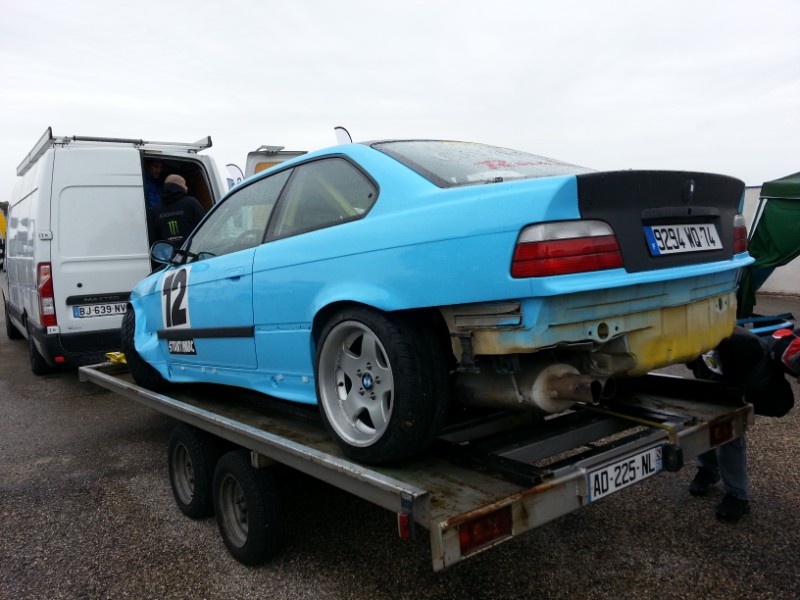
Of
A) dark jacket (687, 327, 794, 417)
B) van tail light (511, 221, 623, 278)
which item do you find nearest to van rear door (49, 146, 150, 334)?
van tail light (511, 221, 623, 278)

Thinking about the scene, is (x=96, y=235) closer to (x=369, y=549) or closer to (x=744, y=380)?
(x=369, y=549)

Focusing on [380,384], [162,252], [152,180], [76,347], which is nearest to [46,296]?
[76,347]

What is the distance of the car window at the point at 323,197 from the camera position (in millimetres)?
2896

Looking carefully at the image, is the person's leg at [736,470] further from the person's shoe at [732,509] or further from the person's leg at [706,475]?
the person's leg at [706,475]

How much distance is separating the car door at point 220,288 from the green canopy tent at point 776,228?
7.24 metres

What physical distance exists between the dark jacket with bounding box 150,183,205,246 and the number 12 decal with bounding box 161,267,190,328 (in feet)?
7.67

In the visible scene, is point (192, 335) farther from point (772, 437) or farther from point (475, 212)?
point (772, 437)

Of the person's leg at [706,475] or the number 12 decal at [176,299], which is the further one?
the number 12 decal at [176,299]

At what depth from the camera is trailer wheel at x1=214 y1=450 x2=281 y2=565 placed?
302 cm

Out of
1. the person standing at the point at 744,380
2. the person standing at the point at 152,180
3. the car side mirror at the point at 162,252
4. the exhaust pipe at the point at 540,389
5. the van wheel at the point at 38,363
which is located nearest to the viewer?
the exhaust pipe at the point at 540,389

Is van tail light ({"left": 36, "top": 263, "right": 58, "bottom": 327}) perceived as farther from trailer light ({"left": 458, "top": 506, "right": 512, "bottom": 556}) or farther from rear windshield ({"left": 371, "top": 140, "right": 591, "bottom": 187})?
trailer light ({"left": 458, "top": 506, "right": 512, "bottom": 556})

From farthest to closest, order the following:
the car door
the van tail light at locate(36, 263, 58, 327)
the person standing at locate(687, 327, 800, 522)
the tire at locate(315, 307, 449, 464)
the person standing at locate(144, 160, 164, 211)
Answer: the person standing at locate(144, 160, 164, 211), the van tail light at locate(36, 263, 58, 327), the car door, the person standing at locate(687, 327, 800, 522), the tire at locate(315, 307, 449, 464)

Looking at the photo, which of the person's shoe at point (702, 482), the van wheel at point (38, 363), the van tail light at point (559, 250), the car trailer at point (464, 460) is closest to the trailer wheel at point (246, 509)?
the car trailer at point (464, 460)

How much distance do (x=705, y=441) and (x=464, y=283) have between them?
1.42m
